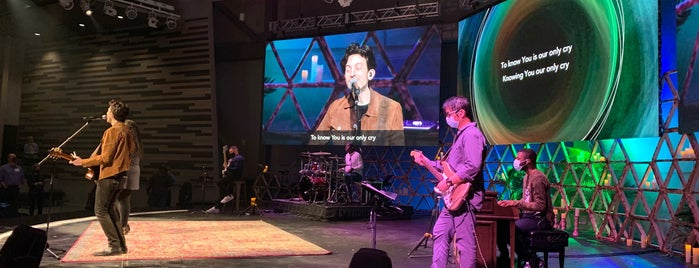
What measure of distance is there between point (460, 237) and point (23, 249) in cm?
224

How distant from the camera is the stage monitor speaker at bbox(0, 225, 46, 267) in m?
2.19

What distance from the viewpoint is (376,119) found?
10.3 meters

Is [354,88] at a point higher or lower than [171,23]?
lower

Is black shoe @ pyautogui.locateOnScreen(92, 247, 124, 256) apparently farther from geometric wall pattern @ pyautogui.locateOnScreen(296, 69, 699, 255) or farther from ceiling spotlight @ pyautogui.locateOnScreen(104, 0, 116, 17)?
ceiling spotlight @ pyautogui.locateOnScreen(104, 0, 116, 17)

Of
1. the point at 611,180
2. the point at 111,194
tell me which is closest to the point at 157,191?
the point at 111,194

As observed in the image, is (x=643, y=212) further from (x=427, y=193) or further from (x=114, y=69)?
(x=114, y=69)

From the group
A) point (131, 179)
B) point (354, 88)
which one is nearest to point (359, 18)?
point (354, 88)

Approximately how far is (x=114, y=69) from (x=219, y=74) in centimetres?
253

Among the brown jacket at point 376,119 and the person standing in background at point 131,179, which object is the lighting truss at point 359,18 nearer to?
the brown jacket at point 376,119

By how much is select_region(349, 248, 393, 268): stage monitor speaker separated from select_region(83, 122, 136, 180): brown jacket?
2.95 metres

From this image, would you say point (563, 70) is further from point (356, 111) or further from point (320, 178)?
point (356, 111)

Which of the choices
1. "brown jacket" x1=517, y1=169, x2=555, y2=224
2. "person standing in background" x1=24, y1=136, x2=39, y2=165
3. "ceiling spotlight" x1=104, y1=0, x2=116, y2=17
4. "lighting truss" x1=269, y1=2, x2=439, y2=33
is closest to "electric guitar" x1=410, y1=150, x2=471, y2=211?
"brown jacket" x1=517, y1=169, x2=555, y2=224

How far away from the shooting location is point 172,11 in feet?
37.8

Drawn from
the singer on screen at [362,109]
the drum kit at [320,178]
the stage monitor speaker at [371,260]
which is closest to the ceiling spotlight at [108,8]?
the singer on screen at [362,109]
